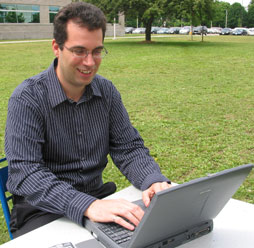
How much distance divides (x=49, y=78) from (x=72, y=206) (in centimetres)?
76

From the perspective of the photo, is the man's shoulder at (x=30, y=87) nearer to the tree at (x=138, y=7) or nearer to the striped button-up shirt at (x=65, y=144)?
the striped button-up shirt at (x=65, y=144)

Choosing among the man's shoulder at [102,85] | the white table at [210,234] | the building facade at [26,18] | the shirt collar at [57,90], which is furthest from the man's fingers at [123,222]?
the building facade at [26,18]

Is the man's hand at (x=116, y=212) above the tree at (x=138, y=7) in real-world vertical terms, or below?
below

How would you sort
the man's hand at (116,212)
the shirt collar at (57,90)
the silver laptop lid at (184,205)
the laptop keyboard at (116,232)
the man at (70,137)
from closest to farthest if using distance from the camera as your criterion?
the silver laptop lid at (184,205), the laptop keyboard at (116,232), the man's hand at (116,212), the man at (70,137), the shirt collar at (57,90)

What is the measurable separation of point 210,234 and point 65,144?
89 cm

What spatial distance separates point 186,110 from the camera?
7.97 m

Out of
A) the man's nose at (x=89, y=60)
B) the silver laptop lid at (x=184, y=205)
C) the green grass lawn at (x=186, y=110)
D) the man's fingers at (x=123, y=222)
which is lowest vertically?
the green grass lawn at (x=186, y=110)

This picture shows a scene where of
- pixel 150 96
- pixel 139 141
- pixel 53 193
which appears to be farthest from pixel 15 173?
pixel 150 96

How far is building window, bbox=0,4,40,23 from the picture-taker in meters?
40.8

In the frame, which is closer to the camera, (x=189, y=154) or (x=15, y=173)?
(x=15, y=173)

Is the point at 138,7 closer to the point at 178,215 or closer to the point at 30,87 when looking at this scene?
the point at 30,87

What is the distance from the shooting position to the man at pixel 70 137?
1.83 m

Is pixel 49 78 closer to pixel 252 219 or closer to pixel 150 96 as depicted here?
pixel 252 219

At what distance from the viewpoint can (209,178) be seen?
129 centimetres
